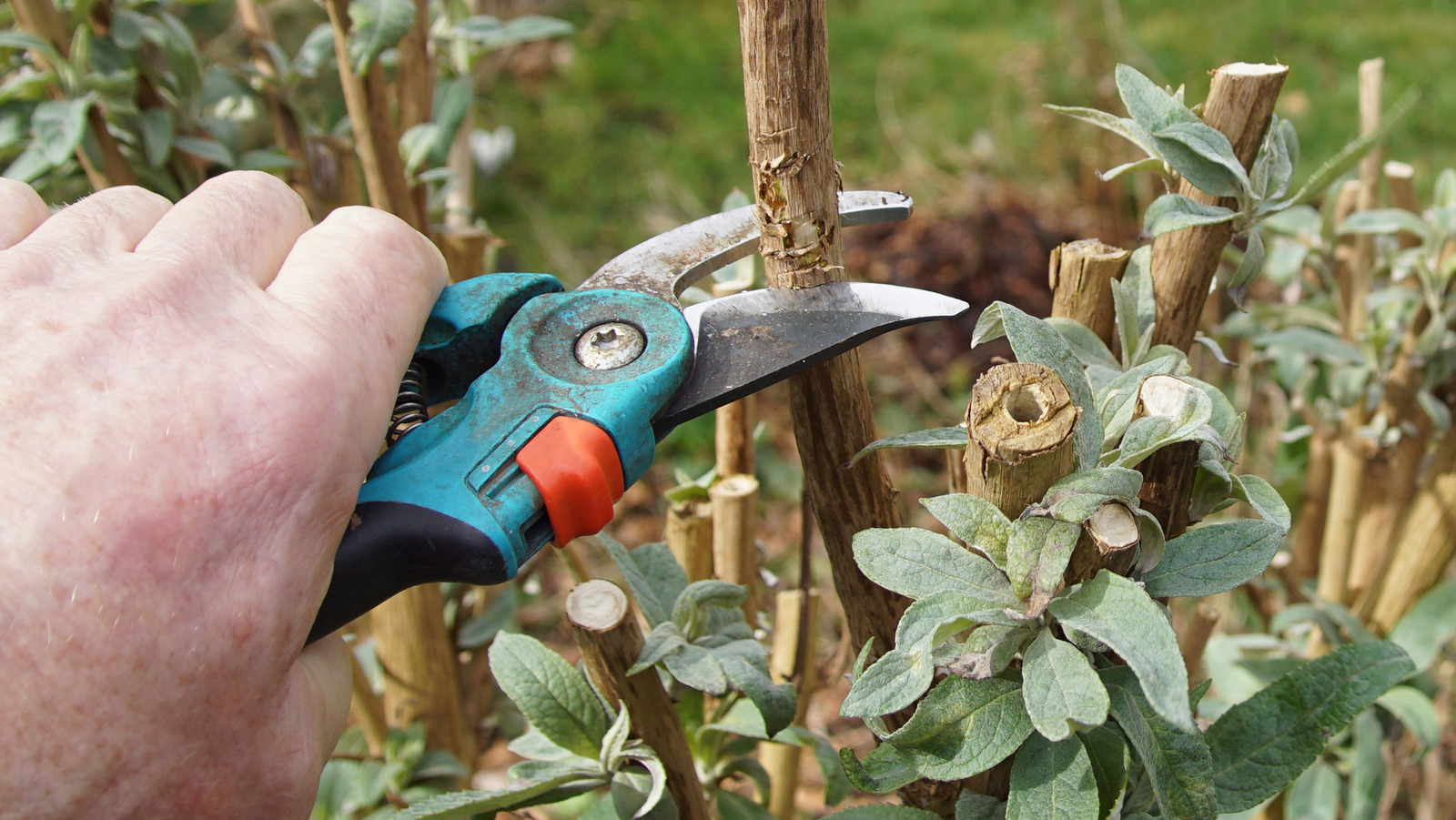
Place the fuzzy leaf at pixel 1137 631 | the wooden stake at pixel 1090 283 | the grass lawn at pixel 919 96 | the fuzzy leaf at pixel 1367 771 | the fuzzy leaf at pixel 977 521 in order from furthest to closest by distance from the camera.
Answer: the grass lawn at pixel 919 96
the fuzzy leaf at pixel 1367 771
the wooden stake at pixel 1090 283
the fuzzy leaf at pixel 977 521
the fuzzy leaf at pixel 1137 631

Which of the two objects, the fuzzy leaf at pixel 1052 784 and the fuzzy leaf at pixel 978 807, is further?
the fuzzy leaf at pixel 978 807

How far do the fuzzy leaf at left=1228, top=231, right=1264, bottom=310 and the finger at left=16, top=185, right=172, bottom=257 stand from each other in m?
0.84

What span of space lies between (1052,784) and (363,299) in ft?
1.87

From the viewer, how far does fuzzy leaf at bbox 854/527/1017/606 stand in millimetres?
656

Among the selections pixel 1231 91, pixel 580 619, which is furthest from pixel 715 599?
pixel 1231 91

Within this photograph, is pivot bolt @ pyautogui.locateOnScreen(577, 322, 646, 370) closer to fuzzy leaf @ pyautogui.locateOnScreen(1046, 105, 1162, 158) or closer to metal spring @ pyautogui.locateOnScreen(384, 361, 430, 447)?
metal spring @ pyautogui.locateOnScreen(384, 361, 430, 447)

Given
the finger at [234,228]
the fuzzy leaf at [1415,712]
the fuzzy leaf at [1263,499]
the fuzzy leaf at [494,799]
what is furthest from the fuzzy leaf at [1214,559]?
the fuzzy leaf at [1415,712]

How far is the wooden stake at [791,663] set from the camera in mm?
1203

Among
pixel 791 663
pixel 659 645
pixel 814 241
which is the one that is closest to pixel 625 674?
pixel 659 645

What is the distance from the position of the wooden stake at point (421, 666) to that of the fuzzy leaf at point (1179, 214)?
37.2 inches

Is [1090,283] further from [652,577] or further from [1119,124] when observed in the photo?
[652,577]

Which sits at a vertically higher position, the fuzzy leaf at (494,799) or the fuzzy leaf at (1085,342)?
the fuzzy leaf at (1085,342)

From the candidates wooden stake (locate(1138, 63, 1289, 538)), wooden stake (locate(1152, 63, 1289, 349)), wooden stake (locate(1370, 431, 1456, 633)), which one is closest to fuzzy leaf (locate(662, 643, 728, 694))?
wooden stake (locate(1138, 63, 1289, 538))

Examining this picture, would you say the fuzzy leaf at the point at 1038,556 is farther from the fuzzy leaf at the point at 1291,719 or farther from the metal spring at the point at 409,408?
the metal spring at the point at 409,408
